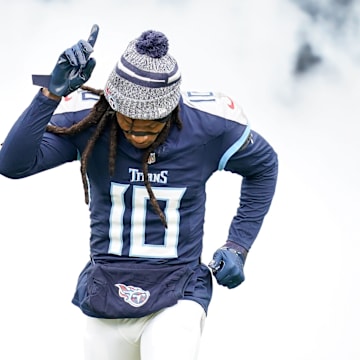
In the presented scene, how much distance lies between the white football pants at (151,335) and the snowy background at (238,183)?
104 cm

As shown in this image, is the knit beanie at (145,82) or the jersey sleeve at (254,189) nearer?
the knit beanie at (145,82)

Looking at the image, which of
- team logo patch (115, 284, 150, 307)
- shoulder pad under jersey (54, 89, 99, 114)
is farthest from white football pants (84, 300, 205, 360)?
shoulder pad under jersey (54, 89, 99, 114)

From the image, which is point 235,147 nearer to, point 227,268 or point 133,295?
point 227,268

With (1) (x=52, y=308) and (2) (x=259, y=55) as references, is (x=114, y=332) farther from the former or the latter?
(2) (x=259, y=55)

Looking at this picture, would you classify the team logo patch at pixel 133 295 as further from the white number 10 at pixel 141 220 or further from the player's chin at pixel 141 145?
the player's chin at pixel 141 145

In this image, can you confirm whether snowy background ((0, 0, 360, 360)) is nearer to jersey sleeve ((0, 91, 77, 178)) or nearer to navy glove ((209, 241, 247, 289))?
navy glove ((209, 241, 247, 289))

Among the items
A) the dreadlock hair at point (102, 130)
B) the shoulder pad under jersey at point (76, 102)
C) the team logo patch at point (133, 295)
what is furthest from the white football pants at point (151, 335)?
the shoulder pad under jersey at point (76, 102)

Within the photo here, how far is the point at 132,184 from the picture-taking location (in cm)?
361

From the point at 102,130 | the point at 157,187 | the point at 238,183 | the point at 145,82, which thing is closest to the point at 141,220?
the point at 157,187

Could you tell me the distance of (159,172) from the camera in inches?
142

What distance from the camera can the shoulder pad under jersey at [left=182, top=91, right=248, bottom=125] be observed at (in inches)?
143

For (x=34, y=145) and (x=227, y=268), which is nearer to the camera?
(x=34, y=145)

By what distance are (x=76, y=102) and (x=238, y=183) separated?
1.44 m

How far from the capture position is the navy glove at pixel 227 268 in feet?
12.2
